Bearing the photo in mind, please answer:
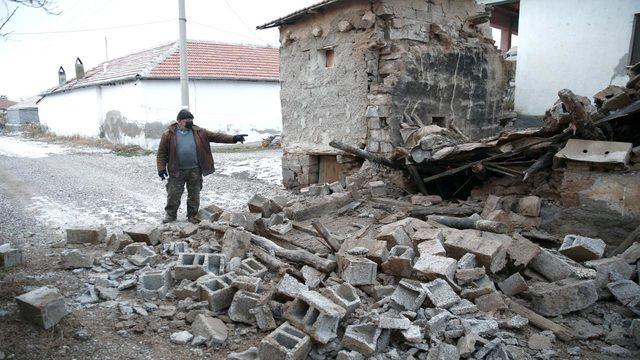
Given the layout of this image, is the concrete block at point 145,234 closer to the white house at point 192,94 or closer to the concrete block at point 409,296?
the concrete block at point 409,296

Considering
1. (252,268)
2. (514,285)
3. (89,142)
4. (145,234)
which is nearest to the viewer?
(514,285)

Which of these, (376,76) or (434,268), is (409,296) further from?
(376,76)

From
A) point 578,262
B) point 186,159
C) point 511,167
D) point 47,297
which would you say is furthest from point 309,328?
point 186,159

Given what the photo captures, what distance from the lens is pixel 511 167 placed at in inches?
222

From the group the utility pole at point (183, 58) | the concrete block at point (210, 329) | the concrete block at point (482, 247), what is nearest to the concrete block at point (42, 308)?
the concrete block at point (210, 329)

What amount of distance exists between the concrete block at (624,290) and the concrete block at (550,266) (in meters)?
0.36

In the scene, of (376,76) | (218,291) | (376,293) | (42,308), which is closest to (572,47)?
(376,76)

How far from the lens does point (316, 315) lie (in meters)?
3.46

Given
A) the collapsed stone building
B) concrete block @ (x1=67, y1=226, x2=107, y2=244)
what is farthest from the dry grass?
concrete block @ (x1=67, y1=226, x2=107, y2=244)

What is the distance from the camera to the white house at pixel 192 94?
18.5 m

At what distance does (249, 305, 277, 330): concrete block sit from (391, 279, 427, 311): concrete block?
1.07 metres

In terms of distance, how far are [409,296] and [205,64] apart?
19.3m

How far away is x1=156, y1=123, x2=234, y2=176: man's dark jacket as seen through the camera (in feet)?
21.6

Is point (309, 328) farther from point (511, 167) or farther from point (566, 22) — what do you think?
point (566, 22)
